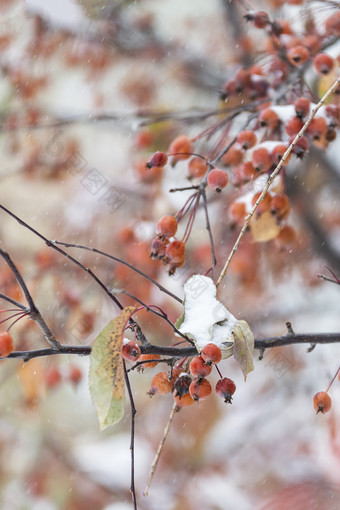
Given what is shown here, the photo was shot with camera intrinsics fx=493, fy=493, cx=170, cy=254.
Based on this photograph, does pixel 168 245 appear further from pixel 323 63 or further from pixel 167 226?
pixel 323 63

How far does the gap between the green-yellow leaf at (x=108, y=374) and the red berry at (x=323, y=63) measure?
0.56m

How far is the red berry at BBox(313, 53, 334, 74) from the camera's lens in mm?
799

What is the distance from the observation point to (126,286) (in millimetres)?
1505

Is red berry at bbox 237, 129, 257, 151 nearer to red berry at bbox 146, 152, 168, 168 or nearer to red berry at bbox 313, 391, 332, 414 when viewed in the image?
red berry at bbox 146, 152, 168, 168

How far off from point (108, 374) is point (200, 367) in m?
0.10

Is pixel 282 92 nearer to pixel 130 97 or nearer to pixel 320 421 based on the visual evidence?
pixel 130 97

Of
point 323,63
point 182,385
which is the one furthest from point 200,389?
point 323,63

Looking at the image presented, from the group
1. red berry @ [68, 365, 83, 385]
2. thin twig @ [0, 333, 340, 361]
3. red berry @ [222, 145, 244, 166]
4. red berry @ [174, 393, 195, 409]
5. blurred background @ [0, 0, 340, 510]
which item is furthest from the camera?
blurred background @ [0, 0, 340, 510]

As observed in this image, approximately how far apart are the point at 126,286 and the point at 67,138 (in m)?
0.86

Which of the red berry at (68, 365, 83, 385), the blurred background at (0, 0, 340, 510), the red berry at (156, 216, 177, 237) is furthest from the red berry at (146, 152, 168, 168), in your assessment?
the red berry at (68, 365, 83, 385)

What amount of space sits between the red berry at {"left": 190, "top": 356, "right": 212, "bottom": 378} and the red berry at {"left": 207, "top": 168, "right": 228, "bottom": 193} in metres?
0.25

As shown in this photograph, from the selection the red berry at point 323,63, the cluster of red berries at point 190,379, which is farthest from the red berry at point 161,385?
the red berry at point 323,63

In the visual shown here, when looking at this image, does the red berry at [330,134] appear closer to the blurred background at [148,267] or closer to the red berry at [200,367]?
the red berry at [200,367]

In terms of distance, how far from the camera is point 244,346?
0.50 m
